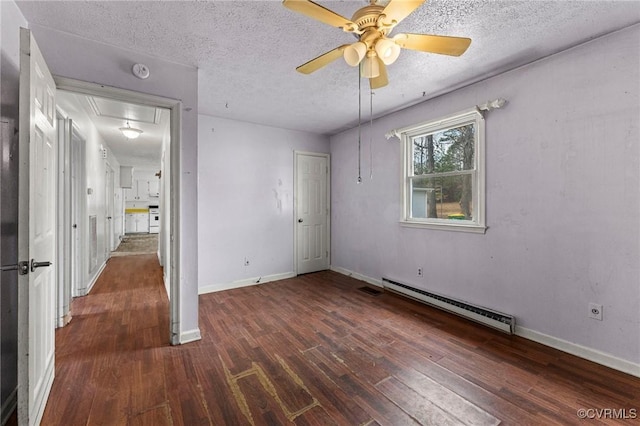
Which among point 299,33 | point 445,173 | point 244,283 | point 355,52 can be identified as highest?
point 299,33

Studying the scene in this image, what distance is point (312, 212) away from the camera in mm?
4980

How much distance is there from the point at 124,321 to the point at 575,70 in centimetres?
482

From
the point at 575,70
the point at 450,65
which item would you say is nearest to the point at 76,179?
the point at 450,65

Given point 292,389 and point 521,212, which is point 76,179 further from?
point 521,212

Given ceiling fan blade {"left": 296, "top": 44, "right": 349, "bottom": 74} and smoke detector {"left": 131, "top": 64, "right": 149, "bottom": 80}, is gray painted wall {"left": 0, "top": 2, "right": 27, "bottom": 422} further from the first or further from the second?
ceiling fan blade {"left": 296, "top": 44, "right": 349, "bottom": 74}

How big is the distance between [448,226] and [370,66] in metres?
2.17

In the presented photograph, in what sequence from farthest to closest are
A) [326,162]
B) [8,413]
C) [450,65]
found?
[326,162] → [450,65] → [8,413]

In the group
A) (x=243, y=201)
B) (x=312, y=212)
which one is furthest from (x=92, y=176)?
(x=312, y=212)

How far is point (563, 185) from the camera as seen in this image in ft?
7.61

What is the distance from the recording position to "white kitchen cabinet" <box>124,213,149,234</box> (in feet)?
32.8

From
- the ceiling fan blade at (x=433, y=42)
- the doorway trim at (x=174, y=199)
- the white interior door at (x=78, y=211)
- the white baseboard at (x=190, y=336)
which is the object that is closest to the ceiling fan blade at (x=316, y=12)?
the ceiling fan blade at (x=433, y=42)

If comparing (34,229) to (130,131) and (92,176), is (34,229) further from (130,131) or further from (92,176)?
(130,131)

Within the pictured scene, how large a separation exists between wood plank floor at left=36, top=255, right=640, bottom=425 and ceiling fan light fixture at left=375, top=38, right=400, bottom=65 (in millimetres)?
2094

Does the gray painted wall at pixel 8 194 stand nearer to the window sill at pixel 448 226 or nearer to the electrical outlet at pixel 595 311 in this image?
the window sill at pixel 448 226
